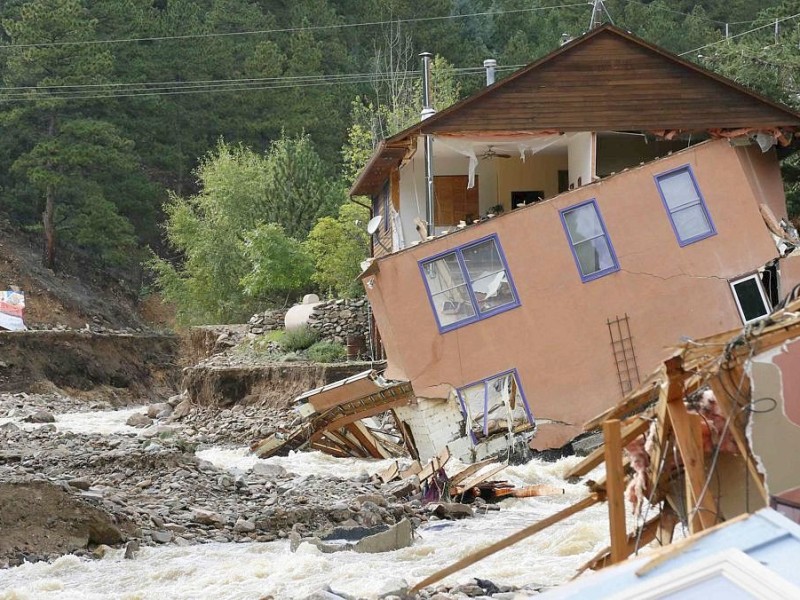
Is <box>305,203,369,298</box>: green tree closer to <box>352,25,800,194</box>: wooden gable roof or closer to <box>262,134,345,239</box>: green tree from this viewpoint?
<box>262,134,345,239</box>: green tree

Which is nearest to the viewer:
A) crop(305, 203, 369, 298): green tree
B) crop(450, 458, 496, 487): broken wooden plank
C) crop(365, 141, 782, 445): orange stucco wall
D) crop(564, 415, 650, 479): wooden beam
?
crop(564, 415, 650, 479): wooden beam

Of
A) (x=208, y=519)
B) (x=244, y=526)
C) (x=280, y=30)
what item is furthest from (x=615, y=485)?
(x=280, y=30)

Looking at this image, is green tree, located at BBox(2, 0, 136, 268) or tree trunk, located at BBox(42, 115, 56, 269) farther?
tree trunk, located at BBox(42, 115, 56, 269)

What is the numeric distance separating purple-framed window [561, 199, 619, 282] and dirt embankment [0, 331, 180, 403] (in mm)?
25258

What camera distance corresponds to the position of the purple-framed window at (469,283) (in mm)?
23297

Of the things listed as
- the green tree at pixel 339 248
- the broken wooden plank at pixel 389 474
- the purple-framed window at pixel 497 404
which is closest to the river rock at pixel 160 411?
the green tree at pixel 339 248

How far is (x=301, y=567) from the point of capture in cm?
1387

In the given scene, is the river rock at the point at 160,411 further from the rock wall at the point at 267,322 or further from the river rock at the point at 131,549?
the river rock at the point at 131,549

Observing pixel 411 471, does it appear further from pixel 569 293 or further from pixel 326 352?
pixel 326 352

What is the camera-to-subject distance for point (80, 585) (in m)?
13.4

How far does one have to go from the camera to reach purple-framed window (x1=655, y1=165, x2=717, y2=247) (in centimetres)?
2380

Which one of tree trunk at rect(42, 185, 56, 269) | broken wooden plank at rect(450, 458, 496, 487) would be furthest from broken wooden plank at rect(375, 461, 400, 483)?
tree trunk at rect(42, 185, 56, 269)

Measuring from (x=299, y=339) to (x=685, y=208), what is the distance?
656 inches

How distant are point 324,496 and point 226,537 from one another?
305 centimetres
